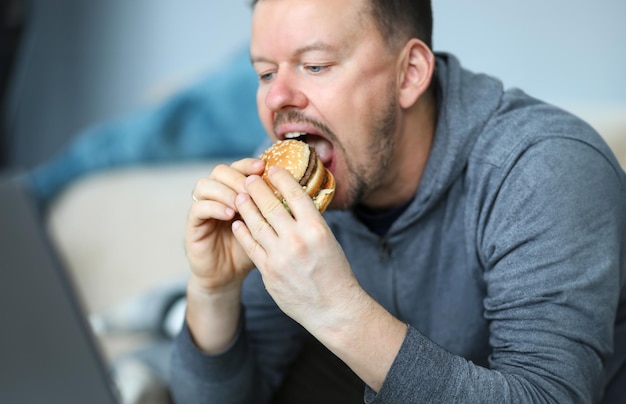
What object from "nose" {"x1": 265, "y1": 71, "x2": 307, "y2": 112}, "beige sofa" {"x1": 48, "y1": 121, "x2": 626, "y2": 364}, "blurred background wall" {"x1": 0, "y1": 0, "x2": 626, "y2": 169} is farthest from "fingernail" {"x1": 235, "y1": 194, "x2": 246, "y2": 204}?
"beige sofa" {"x1": 48, "y1": 121, "x2": 626, "y2": 364}

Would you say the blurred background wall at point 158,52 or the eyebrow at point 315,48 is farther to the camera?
the blurred background wall at point 158,52

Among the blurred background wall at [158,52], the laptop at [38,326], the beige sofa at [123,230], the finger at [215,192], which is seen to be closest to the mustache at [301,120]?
the finger at [215,192]

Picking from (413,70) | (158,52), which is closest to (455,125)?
(413,70)

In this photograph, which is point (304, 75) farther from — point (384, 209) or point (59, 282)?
point (59, 282)

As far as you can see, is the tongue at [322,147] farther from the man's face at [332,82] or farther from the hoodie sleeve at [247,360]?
the hoodie sleeve at [247,360]

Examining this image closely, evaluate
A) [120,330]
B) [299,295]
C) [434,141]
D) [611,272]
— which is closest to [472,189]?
[434,141]

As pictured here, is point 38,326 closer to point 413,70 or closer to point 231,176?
point 231,176

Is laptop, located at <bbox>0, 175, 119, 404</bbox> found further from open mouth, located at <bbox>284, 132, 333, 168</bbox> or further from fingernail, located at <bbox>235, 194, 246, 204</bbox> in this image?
open mouth, located at <bbox>284, 132, 333, 168</bbox>
